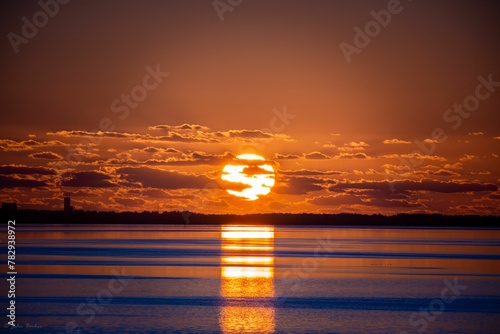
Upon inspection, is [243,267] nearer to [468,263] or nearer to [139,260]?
[139,260]

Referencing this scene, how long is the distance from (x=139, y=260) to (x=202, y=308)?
2686 centimetres

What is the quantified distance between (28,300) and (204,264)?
72.9 ft

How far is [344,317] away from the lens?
92.6 ft

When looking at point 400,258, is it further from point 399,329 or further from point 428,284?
point 399,329

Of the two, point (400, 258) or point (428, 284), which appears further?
point (400, 258)

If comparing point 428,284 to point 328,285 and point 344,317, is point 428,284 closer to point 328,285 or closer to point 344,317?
point 328,285

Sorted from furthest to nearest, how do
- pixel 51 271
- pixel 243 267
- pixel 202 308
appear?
pixel 243 267
pixel 51 271
pixel 202 308

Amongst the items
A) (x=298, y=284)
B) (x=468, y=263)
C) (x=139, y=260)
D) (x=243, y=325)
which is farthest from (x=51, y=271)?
(x=468, y=263)

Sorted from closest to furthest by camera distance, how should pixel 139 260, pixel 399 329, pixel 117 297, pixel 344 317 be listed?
1. pixel 399 329
2. pixel 344 317
3. pixel 117 297
4. pixel 139 260

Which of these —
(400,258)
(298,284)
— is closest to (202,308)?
(298,284)

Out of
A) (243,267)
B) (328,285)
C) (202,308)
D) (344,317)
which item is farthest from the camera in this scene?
(243,267)

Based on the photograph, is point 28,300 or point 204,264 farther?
point 204,264

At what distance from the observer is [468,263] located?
53.3 metres

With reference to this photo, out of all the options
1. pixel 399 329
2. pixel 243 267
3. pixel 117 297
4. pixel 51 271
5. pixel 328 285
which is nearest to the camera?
pixel 399 329
